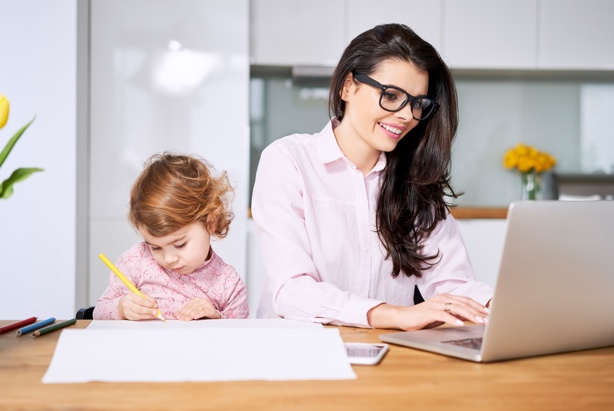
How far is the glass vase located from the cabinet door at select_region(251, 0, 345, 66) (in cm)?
131

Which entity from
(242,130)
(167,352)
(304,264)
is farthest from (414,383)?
(242,130)

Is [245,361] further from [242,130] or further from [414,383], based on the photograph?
[242,130]

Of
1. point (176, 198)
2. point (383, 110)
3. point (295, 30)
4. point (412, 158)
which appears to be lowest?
point (176, 198)

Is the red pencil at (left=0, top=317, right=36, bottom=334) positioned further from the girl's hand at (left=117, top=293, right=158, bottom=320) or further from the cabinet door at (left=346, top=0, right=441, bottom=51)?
the cabinet door at (left=346, top=0, right=441, bottom=51)

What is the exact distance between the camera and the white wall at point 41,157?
10.7 ft

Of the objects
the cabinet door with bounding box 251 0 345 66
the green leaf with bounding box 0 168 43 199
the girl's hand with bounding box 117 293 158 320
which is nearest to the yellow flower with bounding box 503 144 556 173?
the cabinet door with bounding box 251 0 345 66

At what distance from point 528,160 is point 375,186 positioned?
101 inches

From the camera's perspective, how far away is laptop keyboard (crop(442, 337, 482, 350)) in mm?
1073

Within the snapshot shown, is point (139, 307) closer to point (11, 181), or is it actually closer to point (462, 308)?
point (11, 181)

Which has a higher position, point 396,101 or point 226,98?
point 226,98

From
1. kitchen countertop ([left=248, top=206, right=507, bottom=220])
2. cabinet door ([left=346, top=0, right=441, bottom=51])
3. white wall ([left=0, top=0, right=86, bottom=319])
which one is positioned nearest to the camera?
white wall ([left=0, top=0, right=86, bottom=319])

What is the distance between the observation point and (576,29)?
13.0ft

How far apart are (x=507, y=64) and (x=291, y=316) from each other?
290 cm

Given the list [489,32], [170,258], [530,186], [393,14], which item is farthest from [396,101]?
[530,186]
